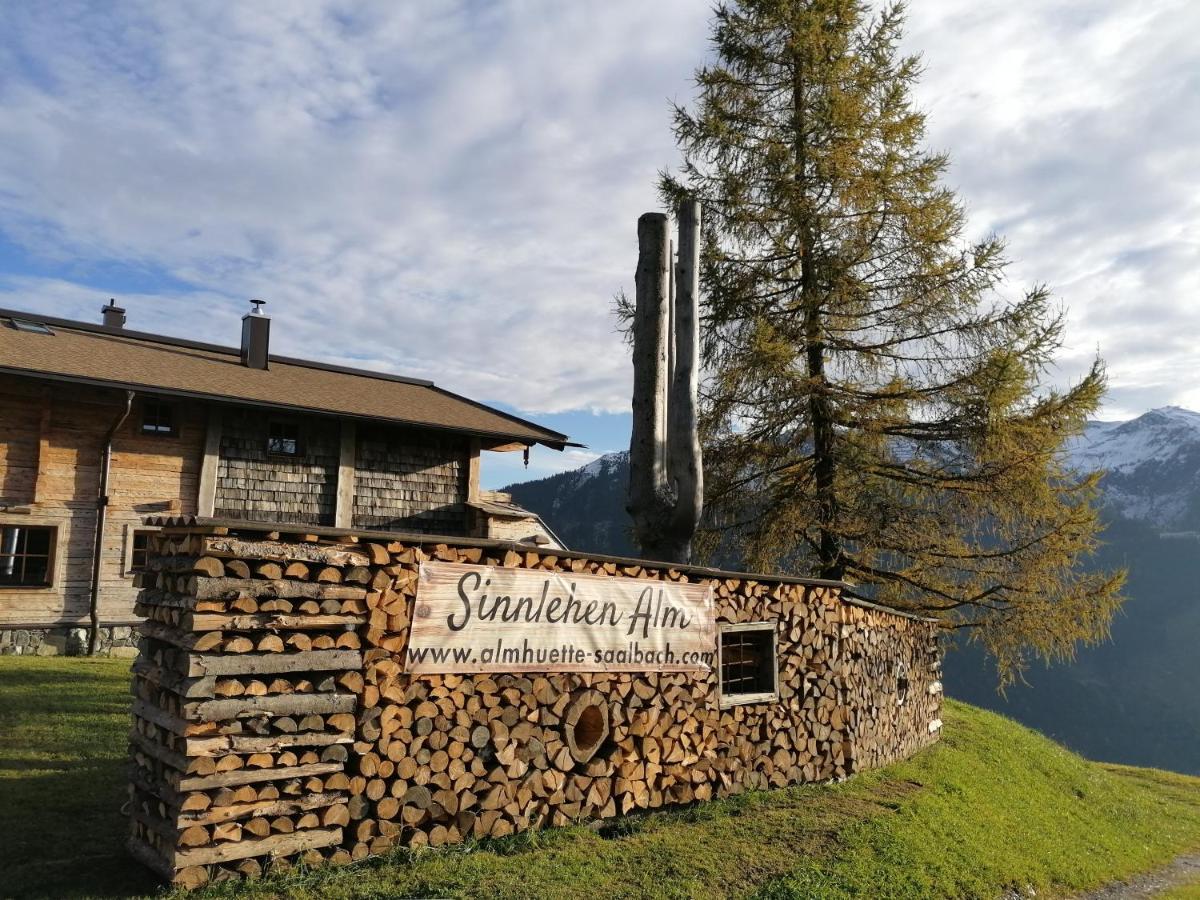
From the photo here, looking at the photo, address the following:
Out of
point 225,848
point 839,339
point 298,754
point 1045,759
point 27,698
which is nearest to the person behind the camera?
point 225,848

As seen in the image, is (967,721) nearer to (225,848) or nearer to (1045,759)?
(1045,759)

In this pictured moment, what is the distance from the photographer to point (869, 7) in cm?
1557

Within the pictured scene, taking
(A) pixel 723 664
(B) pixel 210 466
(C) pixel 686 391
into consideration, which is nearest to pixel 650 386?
(C) pixel 686 391

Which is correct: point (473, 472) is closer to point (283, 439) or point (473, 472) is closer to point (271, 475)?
point (283, 439)

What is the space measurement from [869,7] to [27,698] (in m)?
18.0

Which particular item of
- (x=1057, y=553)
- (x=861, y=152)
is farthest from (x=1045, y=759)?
(x=861, y=152)

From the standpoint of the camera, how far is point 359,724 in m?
6.07

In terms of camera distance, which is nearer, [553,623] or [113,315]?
[553,623]

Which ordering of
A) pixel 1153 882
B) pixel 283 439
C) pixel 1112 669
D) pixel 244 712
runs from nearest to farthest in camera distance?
pixel 244 712, pixel 1153 882, pixel 283 439, pixel 1112 669

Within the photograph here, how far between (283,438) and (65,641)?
5243 millimetres

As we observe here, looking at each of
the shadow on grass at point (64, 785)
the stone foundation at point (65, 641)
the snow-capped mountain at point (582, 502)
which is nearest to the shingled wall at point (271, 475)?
the stone foundation at point (65, 641)

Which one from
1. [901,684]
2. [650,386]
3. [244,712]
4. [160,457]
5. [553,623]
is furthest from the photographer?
[160,457]

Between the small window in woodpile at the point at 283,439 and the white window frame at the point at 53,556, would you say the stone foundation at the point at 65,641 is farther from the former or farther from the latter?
the small window in woodpile at the point at 283,439

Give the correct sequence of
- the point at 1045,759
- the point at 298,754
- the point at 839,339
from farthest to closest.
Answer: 1. the point at 839,339
2. the point at 1045,759
3. the point at 298,754
